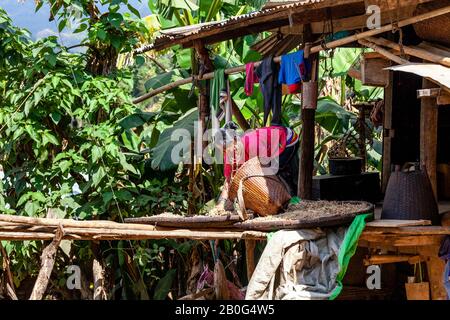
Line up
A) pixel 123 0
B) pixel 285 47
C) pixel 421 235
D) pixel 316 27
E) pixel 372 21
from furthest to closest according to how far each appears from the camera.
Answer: pixel 123 0 → pixel 285 47 → pixel 316 27 → pixel 372 21 → pixel 421 235

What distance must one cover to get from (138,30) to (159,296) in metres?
3.33

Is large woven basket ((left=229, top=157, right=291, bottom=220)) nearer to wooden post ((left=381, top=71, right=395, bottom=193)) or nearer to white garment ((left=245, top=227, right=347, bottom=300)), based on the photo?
white garment ((left=245, top=227, right=347, bottom=300))

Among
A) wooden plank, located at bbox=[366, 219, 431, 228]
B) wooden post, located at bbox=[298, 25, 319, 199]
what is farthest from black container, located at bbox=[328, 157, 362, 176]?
wooden plank, located at bbox=[366, 219, 431, 228]

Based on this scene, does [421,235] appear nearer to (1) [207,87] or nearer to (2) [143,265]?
(1) [207,87]

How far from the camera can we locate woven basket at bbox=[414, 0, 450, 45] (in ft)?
25.0

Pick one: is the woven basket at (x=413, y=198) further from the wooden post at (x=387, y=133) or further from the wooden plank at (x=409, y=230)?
the wooden post at (x=387, y=133)

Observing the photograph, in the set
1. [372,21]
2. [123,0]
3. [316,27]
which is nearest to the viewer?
[372,21]

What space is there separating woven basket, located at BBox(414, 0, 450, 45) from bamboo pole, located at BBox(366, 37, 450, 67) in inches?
14.5

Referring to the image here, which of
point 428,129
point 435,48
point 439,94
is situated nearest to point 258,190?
point 428,129

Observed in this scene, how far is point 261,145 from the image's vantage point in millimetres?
8242

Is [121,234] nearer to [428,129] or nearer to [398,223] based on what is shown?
[398,223]

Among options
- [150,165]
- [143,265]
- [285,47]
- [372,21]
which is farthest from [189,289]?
[372,21]

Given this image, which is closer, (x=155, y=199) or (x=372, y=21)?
(x=372, y=21)

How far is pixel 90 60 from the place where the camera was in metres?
12.1
